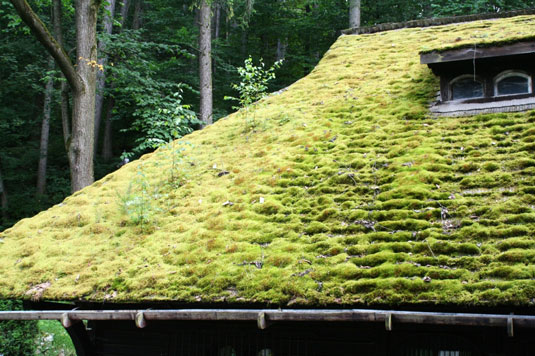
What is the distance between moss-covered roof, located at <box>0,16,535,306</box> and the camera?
4.20 meters

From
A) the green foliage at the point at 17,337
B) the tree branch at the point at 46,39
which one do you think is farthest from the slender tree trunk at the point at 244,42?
the green foliage at the point at 17,337


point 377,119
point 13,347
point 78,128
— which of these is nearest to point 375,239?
point 377,119

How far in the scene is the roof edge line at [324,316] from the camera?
3545mm

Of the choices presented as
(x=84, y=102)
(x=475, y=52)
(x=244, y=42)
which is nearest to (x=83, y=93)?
(x=84, y=102)

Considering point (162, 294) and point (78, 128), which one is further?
point (78, 128)

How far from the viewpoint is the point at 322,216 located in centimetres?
532

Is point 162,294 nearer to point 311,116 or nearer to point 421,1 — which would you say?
point 311,116

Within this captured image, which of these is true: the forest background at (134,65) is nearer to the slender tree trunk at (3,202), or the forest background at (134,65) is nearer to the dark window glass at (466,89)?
the slender tree trunk at (3,202)

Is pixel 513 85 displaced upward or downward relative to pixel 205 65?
downward

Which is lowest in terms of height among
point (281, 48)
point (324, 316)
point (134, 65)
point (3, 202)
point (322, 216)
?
point (324, 316)

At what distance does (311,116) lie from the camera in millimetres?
7980

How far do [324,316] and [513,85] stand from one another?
4561 millimetres

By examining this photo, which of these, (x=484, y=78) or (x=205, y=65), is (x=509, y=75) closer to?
(x=484, y=78)

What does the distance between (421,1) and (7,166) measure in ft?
64.7
